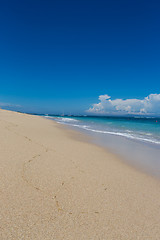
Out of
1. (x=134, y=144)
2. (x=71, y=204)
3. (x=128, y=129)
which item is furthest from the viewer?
(x=128, y=129)

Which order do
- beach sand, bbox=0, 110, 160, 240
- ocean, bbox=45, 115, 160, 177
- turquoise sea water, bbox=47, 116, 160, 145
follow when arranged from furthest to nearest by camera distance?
turquoise sea water, bbox=47, 116, 160, 145 → ocean, bbox=45, 115, 160, 177 → beach sand, bbox=0, 110, 160, 240

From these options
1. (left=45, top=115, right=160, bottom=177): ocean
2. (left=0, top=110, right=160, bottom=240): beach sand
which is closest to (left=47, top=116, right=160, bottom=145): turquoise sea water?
(left=45, top=115, right=160, bottom=177): ocean

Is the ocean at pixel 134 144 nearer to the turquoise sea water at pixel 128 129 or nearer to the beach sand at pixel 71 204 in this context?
the turquoise sea water at pixel 128 129

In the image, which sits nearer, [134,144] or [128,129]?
[134,144]

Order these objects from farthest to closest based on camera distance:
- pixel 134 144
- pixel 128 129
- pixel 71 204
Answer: pixel 128 129
pixel 134 144
pixel 71 204

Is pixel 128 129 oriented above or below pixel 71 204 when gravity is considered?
below

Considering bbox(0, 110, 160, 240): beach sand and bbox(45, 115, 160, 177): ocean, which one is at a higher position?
bbox(0, 110, 160, 240): beach sand

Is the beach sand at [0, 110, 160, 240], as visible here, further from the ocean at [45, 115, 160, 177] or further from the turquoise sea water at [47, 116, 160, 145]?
the turquoise sea water at [47, 116, 160, 145]

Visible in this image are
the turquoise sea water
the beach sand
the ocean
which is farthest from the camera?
the turquoise sea water

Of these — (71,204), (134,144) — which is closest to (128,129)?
(134,144)

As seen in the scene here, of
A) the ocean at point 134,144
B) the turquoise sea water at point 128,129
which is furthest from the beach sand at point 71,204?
the turquoise sea water at point 128,129

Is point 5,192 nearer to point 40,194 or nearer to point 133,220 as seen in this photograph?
point 40,194

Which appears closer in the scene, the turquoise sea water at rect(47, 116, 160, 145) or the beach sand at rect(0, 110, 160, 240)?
the beach sand at rect(0, 110, 160, 240)

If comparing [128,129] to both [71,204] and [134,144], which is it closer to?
[134,144]
